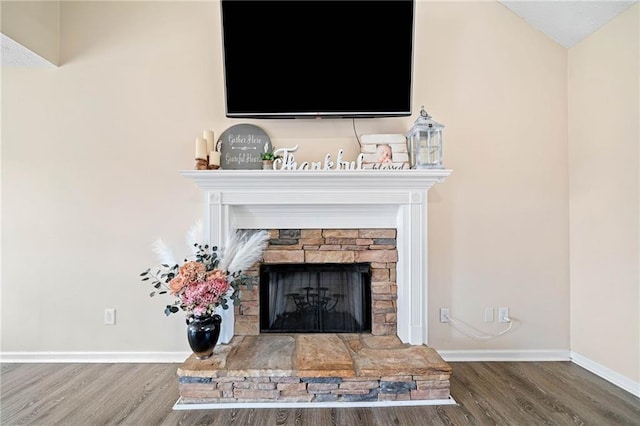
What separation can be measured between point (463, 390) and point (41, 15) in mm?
4055

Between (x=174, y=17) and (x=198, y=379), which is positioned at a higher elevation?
(x=174, y=17)

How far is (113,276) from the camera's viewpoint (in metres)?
2.80

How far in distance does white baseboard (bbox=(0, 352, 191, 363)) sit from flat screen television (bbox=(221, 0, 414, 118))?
6.46ft

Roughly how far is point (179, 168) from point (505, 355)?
3.01 m

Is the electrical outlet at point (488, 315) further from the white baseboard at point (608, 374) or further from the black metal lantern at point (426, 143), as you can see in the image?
the black metal lantern at point (426, 143)

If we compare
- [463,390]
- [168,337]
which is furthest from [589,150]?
[168,337]

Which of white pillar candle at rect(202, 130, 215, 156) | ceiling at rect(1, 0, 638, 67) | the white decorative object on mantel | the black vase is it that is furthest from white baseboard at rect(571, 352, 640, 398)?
white pillar candle at rect(202, 130, 215, 156)

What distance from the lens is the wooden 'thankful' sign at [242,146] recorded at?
2748mm

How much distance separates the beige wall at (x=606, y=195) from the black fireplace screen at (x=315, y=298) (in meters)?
1.65

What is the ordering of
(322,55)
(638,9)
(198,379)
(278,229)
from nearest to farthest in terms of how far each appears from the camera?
(198,379)
(638,9)
(322,55)
(278,229)

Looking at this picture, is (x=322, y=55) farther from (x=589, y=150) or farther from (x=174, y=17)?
(x=589, y=150)

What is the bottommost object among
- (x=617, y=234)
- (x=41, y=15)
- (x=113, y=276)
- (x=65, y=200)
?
(x=113, y=276)

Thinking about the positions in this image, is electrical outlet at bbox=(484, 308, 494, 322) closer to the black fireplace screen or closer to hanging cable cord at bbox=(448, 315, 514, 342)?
hanging cable cord at bbox=(448, 315, 514, 342)

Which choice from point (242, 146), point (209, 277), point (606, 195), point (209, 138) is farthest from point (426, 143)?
point (209, 277)
